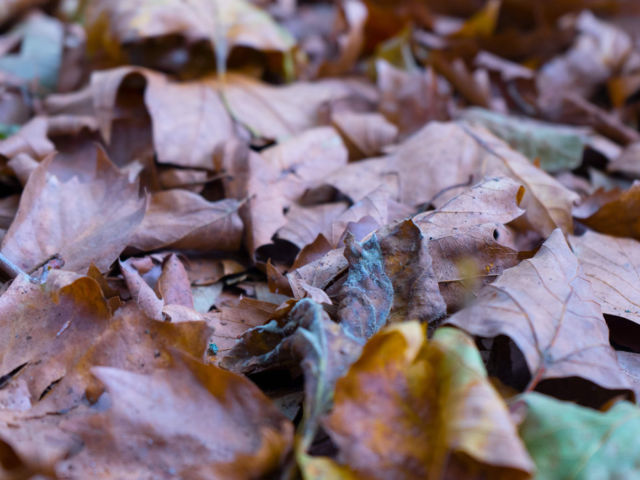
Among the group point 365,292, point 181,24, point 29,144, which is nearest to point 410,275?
point 365,292

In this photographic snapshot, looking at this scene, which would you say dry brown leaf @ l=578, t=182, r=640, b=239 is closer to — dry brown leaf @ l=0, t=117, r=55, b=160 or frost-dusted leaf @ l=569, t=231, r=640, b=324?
frost-dusted leaf @ l=569, t=231, r=640, b=324

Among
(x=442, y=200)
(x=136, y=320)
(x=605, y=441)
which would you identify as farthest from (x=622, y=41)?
(x=136, y=320)

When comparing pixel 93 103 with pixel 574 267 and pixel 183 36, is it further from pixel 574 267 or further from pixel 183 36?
pixel 574 267

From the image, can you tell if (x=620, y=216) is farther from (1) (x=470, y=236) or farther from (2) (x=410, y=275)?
(2) (x=410, y=275)

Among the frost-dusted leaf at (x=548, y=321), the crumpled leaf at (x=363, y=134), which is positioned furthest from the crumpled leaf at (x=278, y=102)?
the frost-dusted leaf at (x=548, y=321)

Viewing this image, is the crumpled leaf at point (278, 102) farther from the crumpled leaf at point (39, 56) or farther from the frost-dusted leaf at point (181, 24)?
the crumpled leaf at point (39, 56)

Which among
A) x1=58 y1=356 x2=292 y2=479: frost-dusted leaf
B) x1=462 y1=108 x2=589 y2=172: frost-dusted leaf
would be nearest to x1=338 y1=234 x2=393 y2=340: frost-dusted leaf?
x1=58 y1=356 x2=292 y2=479: frost-dusted leaf
